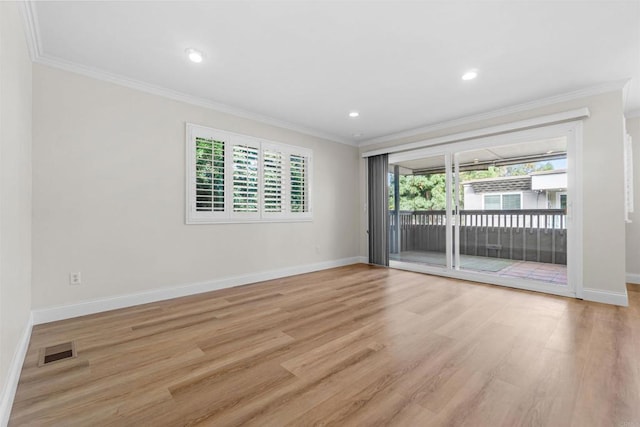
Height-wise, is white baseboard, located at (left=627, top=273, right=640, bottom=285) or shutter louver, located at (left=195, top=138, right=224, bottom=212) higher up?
shutter louver, located at (left=195, top=138, right=224, bottom=212)

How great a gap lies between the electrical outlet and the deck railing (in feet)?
16.0

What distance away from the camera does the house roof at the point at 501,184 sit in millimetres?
4227

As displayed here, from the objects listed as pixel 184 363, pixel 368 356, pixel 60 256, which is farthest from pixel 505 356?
pixel 60 256

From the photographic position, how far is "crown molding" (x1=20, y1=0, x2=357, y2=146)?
2186 mm

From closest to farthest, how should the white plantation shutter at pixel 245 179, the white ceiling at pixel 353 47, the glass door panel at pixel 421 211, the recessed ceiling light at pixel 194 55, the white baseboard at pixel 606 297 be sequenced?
1. the white ceiling at pixel 353 47
2. the recessed ceiling light at pixel 194 55
3. the white baseboard at pixel 606 297
4. the white plantation shutter at pixel 245 179
5. the glass door panel at pixel 421 211

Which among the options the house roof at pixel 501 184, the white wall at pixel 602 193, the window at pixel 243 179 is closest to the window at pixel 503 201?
the house roof at pixel 501 184

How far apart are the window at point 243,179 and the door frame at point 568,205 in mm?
2538

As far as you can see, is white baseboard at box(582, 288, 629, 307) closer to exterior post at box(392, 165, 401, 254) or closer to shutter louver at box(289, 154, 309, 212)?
exterior post at box(392, 165, 401, 254)

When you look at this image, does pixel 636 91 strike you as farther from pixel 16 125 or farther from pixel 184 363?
pixel 16 125

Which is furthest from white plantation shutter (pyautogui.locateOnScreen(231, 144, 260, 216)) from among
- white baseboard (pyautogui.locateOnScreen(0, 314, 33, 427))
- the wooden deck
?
the wooden deck

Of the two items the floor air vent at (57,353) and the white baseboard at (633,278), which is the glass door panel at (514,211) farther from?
the floor air vent at (57,353)

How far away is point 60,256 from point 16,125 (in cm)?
146

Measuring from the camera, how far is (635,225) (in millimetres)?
4219

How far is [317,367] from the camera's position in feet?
6.29
